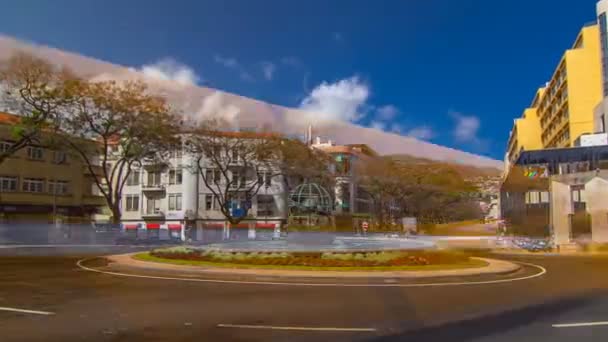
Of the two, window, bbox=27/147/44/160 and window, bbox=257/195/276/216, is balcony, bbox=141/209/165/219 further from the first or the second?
window, bbox=27/147/44/160

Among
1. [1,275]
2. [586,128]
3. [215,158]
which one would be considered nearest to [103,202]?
[215,158]

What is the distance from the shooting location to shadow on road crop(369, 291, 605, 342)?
8972 mm

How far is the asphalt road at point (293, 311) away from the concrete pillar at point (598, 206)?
2988 cm

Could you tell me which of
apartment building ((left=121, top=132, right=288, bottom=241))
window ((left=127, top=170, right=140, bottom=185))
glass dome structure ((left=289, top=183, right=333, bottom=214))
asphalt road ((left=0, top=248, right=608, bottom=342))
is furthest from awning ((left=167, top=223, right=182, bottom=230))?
asphalt road ((left=0, top=248, right=608, bottom=342))

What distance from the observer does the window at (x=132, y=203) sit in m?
80.6

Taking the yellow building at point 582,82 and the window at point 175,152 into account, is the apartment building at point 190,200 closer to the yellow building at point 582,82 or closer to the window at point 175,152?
the window at point 175,152

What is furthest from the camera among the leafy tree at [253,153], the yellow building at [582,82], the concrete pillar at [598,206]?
the yellow building at [582,82]

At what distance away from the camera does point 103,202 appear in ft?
236

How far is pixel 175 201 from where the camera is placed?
257 ft

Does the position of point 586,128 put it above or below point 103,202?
above

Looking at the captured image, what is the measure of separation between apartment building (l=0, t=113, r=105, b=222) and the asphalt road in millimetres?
42920

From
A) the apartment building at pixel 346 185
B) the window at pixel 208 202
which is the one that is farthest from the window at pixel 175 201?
the apartment building at pixel 346 185

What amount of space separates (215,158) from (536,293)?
1923 inches

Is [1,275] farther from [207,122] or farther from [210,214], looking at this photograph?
[210,214]
